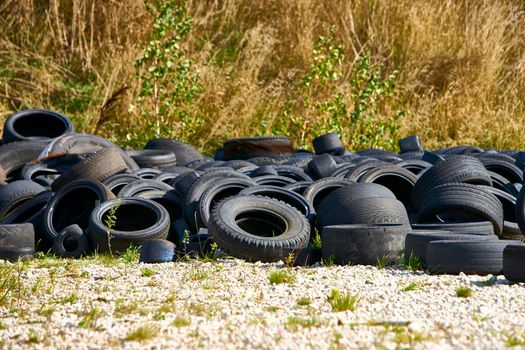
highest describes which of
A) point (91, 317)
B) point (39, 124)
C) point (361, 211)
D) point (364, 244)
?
point (91, 317)

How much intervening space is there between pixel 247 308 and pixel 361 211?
3.20 m

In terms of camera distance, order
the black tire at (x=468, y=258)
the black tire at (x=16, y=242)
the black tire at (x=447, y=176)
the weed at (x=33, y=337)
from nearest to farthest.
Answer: the weed at (x=33, y=337)
the black tire at (x=468, y=258)
the black tire at (x=16, y=242)
the black tire at (x=447, y=176)

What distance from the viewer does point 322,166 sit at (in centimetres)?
1207

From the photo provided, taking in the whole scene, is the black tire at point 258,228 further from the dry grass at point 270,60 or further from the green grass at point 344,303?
the dry grass at point 270,60

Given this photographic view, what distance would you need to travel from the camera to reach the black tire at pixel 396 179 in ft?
35.9

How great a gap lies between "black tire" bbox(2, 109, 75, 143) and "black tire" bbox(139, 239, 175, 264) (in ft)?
20.1

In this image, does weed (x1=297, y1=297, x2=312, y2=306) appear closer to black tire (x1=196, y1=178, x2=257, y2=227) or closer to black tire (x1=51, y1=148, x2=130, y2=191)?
black tire (x1=196, y1=178, x2=257, y2=227)

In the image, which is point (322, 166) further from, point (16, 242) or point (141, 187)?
point (16, 242)

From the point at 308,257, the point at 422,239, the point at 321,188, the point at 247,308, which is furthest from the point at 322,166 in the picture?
the point at 247,308

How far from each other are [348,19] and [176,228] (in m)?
12.9

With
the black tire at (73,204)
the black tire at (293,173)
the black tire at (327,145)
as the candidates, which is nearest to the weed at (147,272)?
the black tire at (73,204)

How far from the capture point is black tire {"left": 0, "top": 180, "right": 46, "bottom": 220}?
10594 millimetres

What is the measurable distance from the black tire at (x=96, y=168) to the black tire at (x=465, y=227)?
12.9 ft

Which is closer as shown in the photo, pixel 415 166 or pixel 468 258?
pixel 468 258
